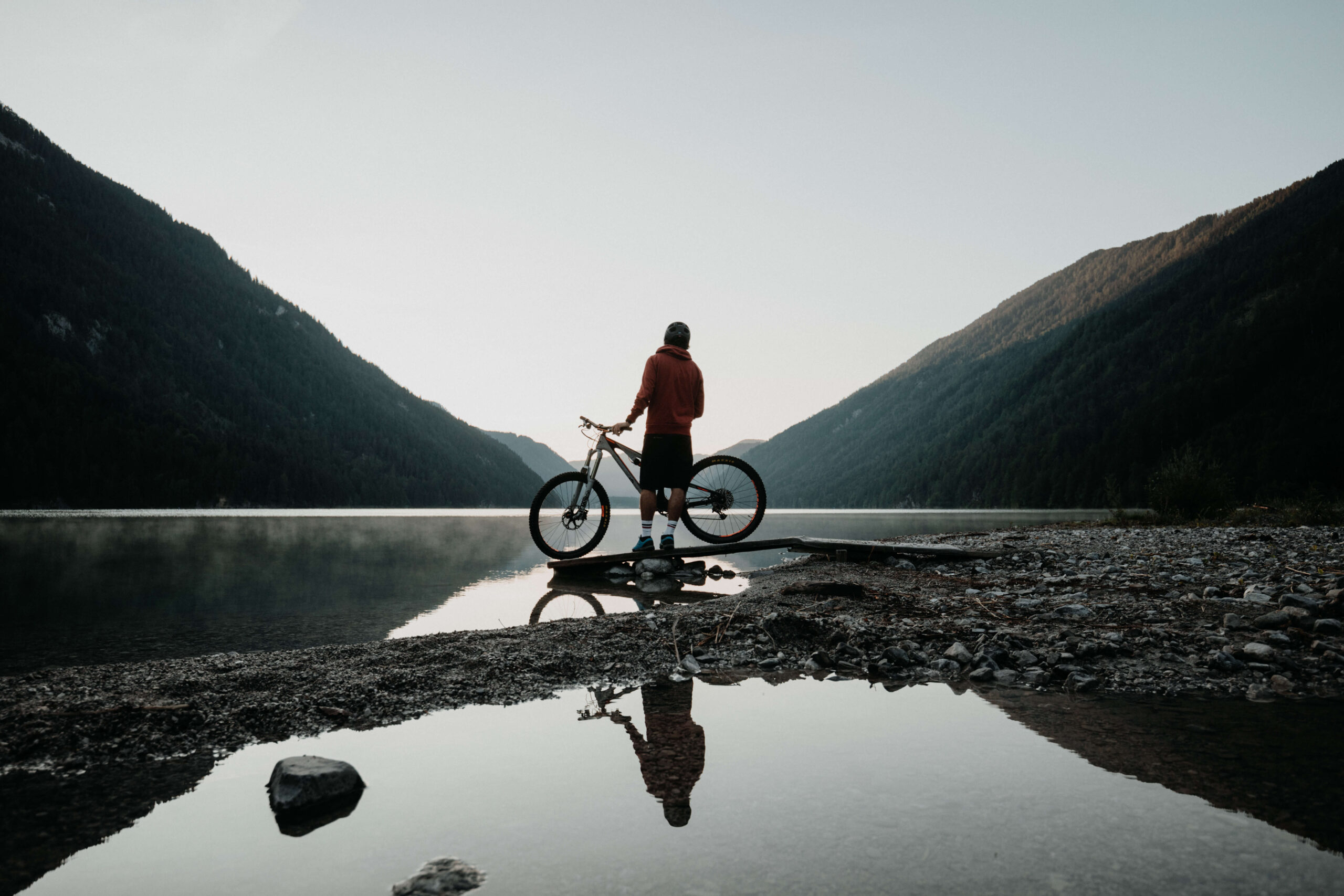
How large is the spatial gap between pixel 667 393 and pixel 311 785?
7406mm

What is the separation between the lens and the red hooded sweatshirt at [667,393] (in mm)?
9383

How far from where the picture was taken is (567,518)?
10188 millimetres

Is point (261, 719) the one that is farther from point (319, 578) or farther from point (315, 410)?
point (315, 410)

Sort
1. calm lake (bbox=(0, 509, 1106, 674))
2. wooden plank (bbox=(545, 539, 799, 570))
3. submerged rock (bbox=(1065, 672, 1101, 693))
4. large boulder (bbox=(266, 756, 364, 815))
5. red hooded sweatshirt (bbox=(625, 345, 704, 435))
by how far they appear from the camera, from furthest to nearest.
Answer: wooden plank (bbox=(545, 539, 799, 570)) < red hooded sweatshirt (bbox=(625, 345, 704, 435)) < calm lake (bbox=(0, 509, 1106, 674)) < submerged rock (bbox=(1065, 672, 1101, 693)) < large boulder (bbox=(266, 756, 364, 815))

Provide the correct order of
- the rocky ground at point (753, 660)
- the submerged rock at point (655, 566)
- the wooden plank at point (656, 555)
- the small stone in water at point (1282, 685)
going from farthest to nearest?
1. the submerged rock at point (655, 566)
2. the wooden plank at point (656, 555)
3. the small stone in water at point (1282, 685)
4. the rocky ground at point (753, 660)

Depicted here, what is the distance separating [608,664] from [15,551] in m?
17.8

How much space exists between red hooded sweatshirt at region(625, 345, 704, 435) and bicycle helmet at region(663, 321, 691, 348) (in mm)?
163

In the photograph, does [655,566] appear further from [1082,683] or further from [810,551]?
[1082,683]

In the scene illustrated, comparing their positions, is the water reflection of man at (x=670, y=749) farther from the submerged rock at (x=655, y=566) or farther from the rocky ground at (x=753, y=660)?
the submerged rock at (x=655, y=566)

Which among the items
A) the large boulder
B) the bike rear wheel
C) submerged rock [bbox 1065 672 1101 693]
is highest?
the bike rear wheel

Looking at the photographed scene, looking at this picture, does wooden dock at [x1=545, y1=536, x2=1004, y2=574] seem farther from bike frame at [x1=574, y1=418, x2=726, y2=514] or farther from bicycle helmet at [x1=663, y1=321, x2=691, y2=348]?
bicycle helmet at [x1=663, y1=321, x2=691, y2=348]

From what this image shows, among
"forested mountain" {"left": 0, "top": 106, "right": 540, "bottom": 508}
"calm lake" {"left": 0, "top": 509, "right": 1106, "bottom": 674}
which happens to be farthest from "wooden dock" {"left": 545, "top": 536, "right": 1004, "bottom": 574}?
"forested mountain" {"left": 0, "top": 106, "right": 540, "bottom": 508}

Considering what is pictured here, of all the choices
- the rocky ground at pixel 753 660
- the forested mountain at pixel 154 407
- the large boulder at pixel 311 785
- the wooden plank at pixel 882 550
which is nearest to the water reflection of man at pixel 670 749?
the rocky ground at pixel 753 660

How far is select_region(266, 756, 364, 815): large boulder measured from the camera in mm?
2352
